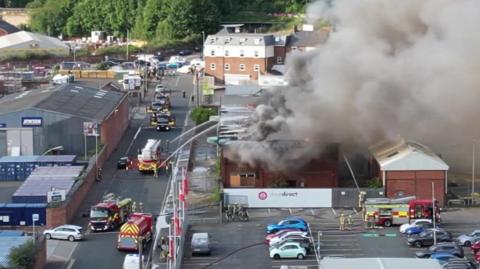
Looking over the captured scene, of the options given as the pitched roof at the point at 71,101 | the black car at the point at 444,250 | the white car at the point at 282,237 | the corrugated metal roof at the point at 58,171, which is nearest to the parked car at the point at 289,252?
the white car at the point at 282,237

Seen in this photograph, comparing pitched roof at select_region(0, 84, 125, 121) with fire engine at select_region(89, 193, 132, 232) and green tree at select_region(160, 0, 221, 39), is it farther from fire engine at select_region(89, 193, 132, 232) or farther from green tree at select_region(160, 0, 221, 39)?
green tree at select_region(160, 0, 221, 39)

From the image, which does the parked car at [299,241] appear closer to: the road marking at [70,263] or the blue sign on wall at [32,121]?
the road marking at [70,263]

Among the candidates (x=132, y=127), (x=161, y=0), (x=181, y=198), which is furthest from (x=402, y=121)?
(x=161, y=0)

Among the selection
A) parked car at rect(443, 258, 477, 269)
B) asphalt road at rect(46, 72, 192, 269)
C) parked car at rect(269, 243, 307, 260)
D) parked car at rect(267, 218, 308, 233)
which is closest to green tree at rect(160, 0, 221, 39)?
asphalt road at rect(46, 72, 192, 269)

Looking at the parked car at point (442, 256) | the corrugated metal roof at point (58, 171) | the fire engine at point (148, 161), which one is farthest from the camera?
the fire engine at point (148, 161)

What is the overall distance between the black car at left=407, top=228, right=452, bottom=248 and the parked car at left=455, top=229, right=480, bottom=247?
185 millimetres

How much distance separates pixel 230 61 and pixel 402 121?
21.6m

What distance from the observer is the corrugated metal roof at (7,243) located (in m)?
15.2

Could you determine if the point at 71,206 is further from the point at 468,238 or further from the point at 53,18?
the point at 53,18

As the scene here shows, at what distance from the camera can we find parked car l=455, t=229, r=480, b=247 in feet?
56.9

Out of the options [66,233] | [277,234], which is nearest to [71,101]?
[66,233]

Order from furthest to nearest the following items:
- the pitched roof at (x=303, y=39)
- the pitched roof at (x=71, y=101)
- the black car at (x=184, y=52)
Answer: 1. the black car at (x=184, y=52)
2. the pitched roof at (x=303, y=39)
3. the pitched roof at (x=71, y=101)

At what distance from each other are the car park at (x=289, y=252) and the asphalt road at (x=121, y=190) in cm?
253

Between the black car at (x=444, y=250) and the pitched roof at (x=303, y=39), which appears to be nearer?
the black car at (x=444, y=250)
